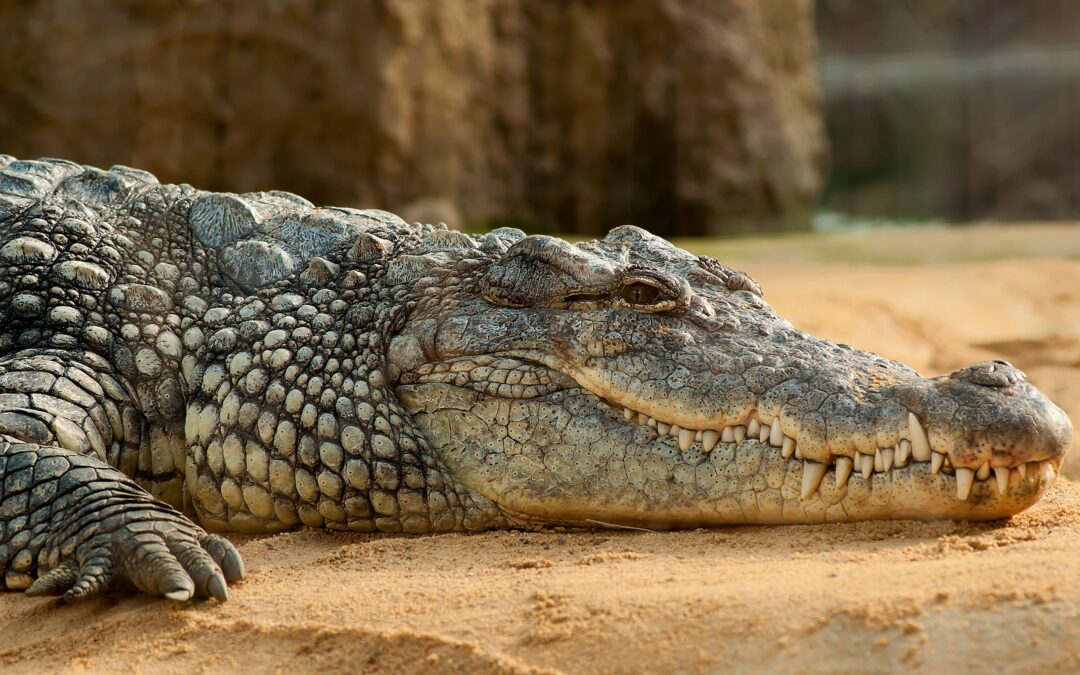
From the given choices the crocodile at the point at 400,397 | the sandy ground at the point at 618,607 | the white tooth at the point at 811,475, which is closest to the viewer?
the sandy ground at the point at 618,607

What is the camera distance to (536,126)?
12.2 metres

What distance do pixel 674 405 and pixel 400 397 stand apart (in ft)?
2.81

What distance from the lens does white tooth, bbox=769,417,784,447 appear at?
3133 mm

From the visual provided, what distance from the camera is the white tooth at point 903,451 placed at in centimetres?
296

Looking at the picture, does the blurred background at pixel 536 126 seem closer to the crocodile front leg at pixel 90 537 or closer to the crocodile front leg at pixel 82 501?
the crocodile front leg at pixel 82 501

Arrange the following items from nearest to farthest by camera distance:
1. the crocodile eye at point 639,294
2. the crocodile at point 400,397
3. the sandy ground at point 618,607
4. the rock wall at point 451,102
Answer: the sandy ground at point 618,607 → the crocodile at point 400,397 → the crocodile eye at point 639,294 → the rock wall at point 451,102

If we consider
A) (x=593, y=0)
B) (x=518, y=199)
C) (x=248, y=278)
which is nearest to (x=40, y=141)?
(x=518, y=199)

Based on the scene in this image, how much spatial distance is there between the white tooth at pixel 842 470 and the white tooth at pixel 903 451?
13 cm

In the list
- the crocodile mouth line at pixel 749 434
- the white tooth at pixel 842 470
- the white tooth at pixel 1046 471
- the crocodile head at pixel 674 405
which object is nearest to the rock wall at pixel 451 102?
the crocodile head at pixel 674 405

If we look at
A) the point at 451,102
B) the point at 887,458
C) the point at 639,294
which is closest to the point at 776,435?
the point at 887,458

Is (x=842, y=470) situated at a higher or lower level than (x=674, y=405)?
lower

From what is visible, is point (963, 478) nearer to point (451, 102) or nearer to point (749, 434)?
point (749, 434)

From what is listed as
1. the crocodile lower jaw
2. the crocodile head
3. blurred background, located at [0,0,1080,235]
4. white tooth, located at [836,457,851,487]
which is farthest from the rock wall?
white tooth, located at [836,457,851,487]

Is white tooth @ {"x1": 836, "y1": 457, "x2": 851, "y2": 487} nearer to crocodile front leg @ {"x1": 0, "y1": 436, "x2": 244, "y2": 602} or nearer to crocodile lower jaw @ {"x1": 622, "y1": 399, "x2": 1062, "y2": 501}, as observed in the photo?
crocodile lower jaw @ {"x1": 622, "y1": 399, "x2": 1062, "y2": 501}
